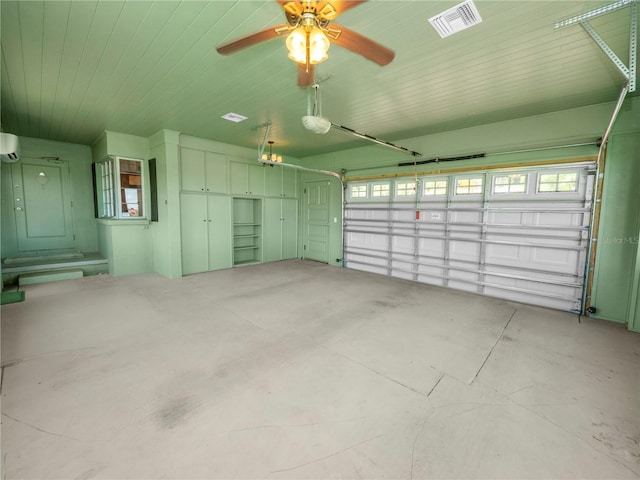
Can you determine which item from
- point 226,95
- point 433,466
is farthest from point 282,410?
point 226,95

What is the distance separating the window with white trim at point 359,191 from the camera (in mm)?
6527

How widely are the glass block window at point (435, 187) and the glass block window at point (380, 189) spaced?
2.71 feet

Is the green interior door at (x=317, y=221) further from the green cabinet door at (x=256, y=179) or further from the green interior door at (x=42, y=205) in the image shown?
the green interior door at (x=42, y=205)

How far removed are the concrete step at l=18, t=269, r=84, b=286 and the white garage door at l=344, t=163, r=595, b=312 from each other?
240 inches

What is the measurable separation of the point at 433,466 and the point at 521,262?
4.08 metres

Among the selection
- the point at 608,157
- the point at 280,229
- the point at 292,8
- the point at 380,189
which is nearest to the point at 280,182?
the point at 280,229

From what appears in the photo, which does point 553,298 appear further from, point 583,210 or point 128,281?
point 128,281

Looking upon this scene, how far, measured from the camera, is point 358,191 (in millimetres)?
6660

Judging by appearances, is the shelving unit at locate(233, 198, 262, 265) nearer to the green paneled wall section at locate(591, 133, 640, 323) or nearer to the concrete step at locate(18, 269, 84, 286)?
the concrete step at locate(18, 269, 84, 286)

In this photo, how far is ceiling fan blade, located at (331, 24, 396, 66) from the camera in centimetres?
176

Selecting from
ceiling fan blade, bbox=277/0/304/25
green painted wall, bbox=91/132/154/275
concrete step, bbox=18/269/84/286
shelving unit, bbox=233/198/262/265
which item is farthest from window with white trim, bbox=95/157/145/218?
ceiling fan blade, bbox=277/0/304/25

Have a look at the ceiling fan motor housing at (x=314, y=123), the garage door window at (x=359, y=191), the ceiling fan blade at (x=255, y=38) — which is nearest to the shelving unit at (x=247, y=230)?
the garage door window at (x=359, y=191)

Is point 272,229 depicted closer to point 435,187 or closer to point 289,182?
point 289,182

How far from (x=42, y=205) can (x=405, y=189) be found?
8145 millimetres
